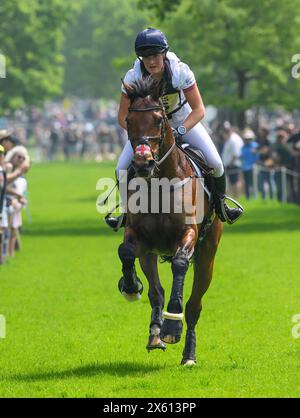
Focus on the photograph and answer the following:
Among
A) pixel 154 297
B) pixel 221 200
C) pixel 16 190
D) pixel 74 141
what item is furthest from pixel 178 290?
pixel 74 141

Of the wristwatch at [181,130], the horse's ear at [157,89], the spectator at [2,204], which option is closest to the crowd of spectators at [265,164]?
Answer: the spectator at [2,204]

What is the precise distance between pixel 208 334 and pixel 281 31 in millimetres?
27054

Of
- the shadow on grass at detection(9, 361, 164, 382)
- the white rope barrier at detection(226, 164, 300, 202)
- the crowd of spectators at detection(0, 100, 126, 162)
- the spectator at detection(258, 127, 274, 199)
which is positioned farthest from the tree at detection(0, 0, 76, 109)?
the shadow on grass at detection(9, 361, 164, 382)

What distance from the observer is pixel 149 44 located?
1052 cm

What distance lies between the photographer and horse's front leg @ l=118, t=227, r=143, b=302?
1051cm

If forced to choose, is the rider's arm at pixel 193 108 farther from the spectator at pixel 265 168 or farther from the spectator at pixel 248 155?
the spectator at pixel 248 155

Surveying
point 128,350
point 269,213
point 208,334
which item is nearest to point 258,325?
point 208,334

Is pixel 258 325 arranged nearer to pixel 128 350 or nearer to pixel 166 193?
pixel 128 350

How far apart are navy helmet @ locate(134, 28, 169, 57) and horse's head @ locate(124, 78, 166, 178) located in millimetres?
295

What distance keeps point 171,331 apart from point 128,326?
12.3ft

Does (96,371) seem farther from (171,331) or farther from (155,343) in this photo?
(171,331)

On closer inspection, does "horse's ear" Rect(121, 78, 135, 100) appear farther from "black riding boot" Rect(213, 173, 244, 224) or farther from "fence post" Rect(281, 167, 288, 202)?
"fence post" Rect(281, 167, 288, 202)

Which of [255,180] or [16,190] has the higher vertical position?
[16,190]
